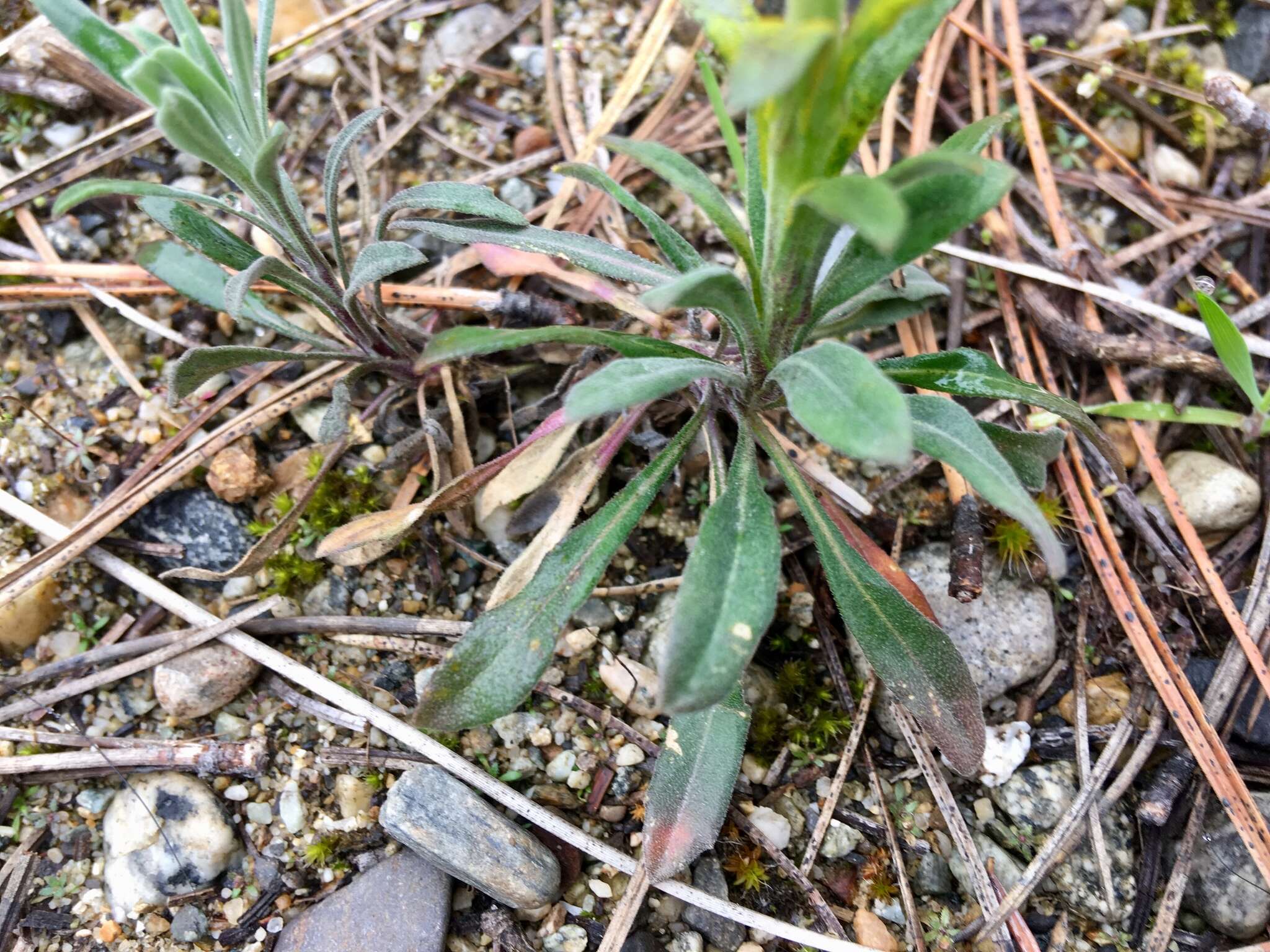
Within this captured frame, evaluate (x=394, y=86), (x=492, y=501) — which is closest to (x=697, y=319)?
(x=492, y=501)

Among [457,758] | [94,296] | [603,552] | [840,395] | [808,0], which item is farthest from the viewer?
[94,296]

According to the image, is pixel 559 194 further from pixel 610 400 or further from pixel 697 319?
pixel 610 400

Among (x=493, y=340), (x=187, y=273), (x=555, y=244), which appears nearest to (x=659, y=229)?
(x=555, y=244)

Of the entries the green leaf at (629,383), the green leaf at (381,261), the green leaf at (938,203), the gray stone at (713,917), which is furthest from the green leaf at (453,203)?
the gray stone at (713,917)

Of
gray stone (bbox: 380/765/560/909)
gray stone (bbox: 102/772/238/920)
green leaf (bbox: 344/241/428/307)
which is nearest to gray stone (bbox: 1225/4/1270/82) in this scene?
green leaf (bbox: 344/241/428/307)

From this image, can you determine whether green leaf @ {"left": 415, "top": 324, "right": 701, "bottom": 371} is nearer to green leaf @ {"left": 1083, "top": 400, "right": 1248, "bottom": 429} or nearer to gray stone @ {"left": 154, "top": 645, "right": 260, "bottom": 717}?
gray stone @ {"left": 154, "top": 645, "right": 260, "bottom": 717}
